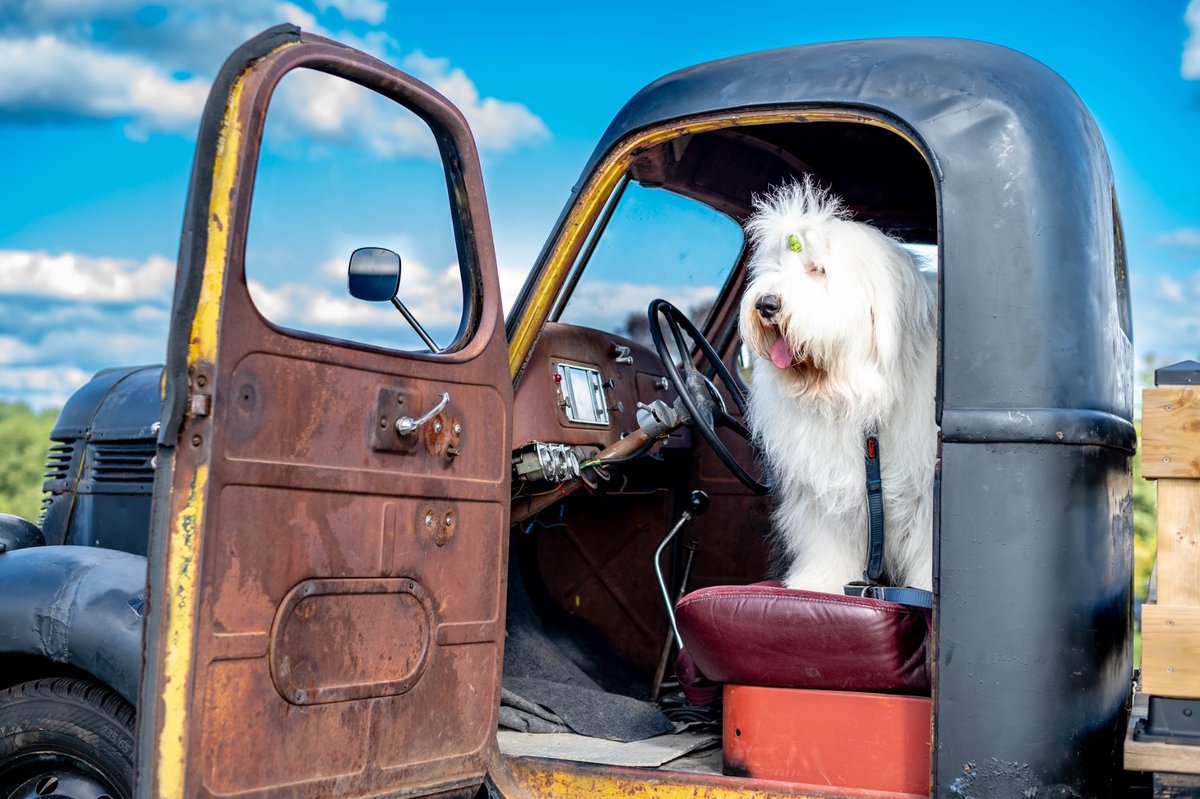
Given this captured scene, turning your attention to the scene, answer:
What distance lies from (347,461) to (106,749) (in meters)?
0.96

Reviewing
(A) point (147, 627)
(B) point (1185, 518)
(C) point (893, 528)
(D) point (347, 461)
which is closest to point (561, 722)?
(C) point (893, 528)

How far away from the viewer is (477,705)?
2.70 meters

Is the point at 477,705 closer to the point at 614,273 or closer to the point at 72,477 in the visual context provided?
the point at 614,273

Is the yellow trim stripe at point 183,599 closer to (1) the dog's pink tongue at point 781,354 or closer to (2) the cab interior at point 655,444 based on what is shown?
(2) the cab interior at point 655,444

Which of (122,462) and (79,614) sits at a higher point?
(122,462)

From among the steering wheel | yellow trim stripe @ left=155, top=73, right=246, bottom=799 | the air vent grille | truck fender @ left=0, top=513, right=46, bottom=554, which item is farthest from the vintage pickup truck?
the air vent grille

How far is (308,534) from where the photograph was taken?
2.30 m

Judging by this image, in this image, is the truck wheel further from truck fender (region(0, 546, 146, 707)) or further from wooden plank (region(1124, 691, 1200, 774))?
wooden plank (region(1124, 691, 1200, 774))

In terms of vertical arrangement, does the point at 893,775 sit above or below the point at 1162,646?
below

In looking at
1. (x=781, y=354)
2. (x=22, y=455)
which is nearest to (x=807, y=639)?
(x=781, y=354)

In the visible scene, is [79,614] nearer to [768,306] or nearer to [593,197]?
[593,197]

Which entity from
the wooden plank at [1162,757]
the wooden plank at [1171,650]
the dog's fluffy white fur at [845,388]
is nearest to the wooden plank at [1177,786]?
the wooden plank at [1162,757]

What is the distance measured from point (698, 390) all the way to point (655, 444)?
0.74 feet

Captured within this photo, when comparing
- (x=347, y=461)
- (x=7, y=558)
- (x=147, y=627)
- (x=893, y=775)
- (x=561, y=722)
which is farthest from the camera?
(x=561, y=722)
